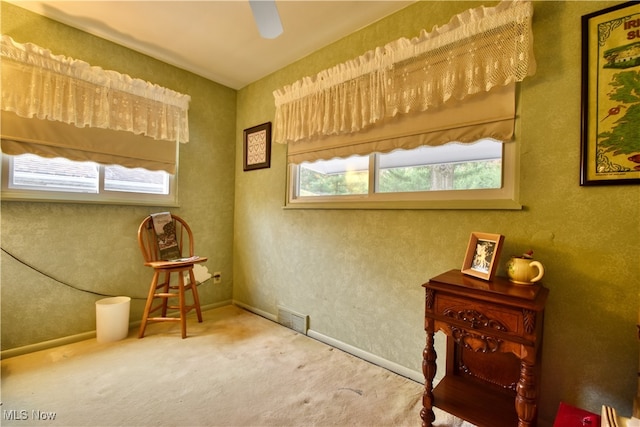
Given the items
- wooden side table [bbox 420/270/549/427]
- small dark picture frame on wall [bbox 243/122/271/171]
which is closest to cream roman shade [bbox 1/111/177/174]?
small dark picture frame on wall [bbox 243/122/271/171]

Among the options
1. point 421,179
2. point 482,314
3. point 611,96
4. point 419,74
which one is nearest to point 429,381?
point 482,314

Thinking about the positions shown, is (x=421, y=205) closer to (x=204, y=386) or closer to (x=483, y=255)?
(x=483, y=255)

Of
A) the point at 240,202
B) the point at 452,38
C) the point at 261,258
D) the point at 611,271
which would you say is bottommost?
the point at 261,258

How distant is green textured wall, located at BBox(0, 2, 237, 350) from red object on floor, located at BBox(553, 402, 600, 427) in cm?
283

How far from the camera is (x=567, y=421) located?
0.99m

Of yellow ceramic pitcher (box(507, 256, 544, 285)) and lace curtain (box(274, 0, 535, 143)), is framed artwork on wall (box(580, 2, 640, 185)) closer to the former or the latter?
lace curtain (box(274, 0, 535, 143))

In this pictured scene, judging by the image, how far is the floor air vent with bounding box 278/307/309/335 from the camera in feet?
7.75

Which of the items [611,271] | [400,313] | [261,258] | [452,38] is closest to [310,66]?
[452,38]

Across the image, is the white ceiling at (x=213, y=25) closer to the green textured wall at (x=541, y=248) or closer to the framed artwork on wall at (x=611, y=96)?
the green textured wall at (x=541, y=248)

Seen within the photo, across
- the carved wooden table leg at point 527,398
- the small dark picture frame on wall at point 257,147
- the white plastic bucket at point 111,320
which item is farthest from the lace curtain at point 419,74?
the white plastic bucket at point 111,320

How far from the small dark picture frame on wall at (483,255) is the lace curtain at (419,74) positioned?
0.79 meters

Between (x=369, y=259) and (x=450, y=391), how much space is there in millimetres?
873

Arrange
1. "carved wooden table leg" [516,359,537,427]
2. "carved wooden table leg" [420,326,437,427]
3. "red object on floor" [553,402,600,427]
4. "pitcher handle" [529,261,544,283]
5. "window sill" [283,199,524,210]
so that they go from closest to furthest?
1. "red object on floor" [553,402,600,427]
2. "carved wooden table leg" [516,359,537,427]
3. "pitcher handle" [529,261,544,283]
4. "carved wooden table leg" [420,326,437,427]
5. "window sill" [283,199,524,210]

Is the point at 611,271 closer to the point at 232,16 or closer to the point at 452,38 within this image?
the point at 452,38
